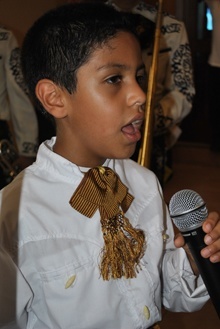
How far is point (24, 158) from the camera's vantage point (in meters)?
1.76

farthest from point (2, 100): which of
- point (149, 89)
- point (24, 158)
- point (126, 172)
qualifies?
point (126, 172)

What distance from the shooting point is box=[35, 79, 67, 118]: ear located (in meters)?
0.84

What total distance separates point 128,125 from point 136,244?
0.22 meters

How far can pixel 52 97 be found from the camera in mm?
842

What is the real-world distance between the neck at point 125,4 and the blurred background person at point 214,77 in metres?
0.96

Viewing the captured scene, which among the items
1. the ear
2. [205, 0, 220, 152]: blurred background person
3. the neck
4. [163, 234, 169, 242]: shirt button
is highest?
the ear

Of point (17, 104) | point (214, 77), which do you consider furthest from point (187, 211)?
point (214, 77)

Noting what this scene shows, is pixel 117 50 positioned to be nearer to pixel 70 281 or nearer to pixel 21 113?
pixel 70 281

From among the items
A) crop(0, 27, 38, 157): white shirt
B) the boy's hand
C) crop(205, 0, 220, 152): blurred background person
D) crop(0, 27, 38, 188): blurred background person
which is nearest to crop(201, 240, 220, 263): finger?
the boy's hand

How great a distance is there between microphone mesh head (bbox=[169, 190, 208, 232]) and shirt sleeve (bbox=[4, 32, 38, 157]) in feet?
3.69

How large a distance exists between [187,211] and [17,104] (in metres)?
1.22

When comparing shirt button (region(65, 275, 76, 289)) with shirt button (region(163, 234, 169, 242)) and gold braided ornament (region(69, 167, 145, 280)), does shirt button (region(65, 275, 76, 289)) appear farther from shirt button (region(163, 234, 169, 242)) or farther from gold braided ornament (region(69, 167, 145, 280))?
shirt button (region(163, 234, 169, 242))

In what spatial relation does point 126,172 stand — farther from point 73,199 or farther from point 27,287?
point 27,287

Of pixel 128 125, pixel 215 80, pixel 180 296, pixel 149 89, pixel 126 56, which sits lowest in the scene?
pixel 215 80
